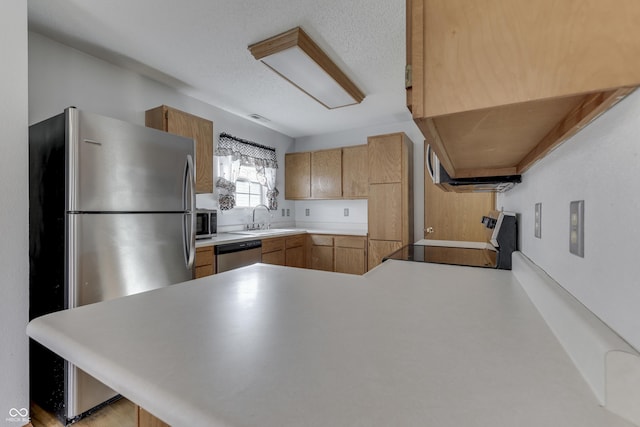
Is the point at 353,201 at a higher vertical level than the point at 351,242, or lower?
higher

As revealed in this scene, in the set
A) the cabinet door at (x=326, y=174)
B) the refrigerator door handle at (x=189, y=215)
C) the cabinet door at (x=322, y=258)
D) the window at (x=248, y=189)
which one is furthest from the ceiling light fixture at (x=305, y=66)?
the cabinet door at (x=322, y=258)

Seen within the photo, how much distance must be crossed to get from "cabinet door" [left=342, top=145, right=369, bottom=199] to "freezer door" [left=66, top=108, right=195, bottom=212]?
2.33m

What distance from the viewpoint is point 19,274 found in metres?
1.47

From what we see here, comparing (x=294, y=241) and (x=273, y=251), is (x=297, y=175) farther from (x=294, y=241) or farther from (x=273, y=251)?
(x=273, y=251)

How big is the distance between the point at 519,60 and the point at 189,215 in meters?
2.18

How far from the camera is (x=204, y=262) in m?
2.46

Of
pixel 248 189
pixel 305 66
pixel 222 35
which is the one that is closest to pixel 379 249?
pixel 248 189

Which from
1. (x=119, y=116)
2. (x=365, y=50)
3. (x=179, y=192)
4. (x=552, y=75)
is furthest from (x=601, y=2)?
(x=119, y=116)

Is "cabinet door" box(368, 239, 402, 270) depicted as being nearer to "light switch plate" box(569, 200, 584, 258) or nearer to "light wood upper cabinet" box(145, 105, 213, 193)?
"light wood upper cabinet" box(145, 105, 213, 193)

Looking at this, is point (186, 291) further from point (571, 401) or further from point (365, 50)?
point (365, 50)

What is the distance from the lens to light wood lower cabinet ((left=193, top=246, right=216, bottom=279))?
→ 2.40 meters

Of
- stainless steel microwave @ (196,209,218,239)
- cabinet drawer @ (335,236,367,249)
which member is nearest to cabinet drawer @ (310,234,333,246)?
cabinet drawer @ (335,236,367,249)

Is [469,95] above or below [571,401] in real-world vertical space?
above

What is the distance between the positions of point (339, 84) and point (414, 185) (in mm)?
1948
